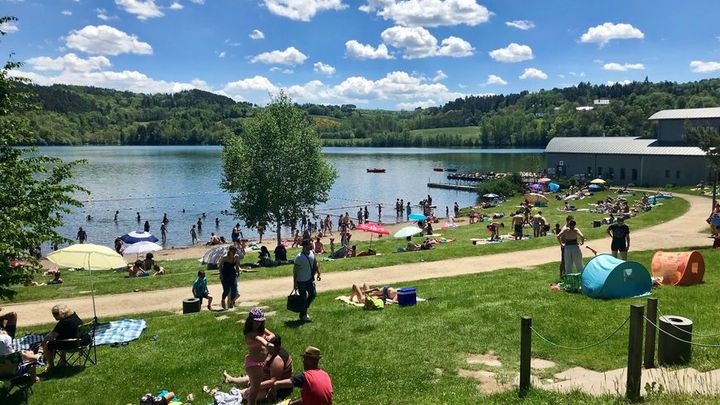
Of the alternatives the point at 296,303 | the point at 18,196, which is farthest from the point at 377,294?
the point at 18,196

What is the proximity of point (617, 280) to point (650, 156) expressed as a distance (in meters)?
54.8

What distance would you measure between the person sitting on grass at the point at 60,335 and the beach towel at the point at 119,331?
139 cm

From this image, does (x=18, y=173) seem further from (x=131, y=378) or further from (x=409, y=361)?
(x=409, y=361)

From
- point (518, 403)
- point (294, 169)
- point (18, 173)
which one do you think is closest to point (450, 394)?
point (518, 403)

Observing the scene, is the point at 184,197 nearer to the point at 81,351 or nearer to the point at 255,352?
the point at 81,351

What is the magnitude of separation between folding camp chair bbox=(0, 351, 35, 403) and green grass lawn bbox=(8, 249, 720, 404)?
0.28 m

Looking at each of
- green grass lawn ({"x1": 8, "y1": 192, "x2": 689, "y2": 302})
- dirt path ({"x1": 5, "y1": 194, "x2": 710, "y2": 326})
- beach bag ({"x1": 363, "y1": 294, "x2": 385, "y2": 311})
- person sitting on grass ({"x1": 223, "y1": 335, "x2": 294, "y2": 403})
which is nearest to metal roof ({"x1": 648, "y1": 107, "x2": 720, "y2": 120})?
green grass lawn ({"x1": 8, "y1": 192, "x2": 689, "y2": 302})

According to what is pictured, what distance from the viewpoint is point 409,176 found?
358ft

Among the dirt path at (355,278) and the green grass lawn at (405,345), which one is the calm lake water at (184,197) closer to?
the dirt path at (355,278)

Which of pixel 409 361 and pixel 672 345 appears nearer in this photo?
pixel 672 345

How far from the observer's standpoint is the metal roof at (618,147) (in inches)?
2307

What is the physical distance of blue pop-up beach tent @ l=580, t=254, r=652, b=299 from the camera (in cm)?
1320

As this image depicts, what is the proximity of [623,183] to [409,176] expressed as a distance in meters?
51.0

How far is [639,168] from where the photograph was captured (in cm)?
6141
